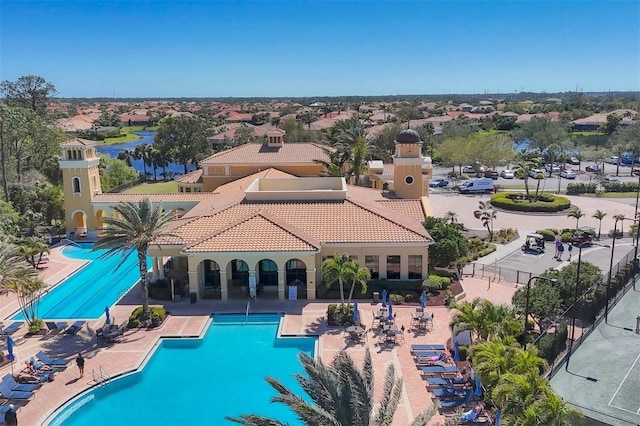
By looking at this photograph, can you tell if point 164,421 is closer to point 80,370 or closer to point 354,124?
point 80,370

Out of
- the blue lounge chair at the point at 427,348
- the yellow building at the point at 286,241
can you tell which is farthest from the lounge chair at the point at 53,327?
the blue lounge chair at the point at 427,348

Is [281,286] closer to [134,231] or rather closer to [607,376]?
[134,231]

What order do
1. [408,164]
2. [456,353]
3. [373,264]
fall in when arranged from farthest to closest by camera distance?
[408,164], [373,264], [456,353]

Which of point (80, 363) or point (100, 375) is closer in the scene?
point (80, 363)

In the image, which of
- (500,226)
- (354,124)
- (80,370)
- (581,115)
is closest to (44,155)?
(354,124)

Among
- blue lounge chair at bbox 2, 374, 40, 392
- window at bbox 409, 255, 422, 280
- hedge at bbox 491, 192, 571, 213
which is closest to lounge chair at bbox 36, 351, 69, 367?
blue lounge chair at bbox 2, 374, 40, 392

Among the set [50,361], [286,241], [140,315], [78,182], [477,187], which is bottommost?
[50,361]

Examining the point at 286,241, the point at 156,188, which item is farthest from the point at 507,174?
the point at 286,241
